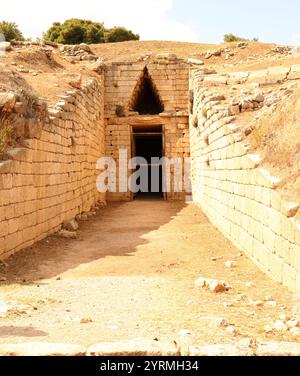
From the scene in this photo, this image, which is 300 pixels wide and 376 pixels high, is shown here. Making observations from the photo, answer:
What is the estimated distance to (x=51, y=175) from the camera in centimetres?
993

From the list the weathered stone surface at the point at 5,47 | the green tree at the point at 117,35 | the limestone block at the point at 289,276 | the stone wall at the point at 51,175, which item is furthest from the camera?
the green tree at the point at 117,35

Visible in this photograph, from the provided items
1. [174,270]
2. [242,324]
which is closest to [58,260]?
[174,270]

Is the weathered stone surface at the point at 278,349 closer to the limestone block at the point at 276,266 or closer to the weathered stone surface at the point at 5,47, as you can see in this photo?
the limestone block at the point at 276,266

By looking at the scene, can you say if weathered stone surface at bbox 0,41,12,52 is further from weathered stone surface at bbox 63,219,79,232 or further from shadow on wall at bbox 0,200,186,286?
weathered stone surface at bbox 63,219,79,232

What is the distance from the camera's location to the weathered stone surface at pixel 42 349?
353 cm

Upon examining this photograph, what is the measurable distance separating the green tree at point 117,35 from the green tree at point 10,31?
23.8 feet

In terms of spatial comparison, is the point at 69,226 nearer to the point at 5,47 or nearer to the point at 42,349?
the point at 42,349

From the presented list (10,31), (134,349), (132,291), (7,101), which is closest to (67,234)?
(7,101)

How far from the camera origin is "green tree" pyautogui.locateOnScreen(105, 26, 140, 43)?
33.8 metres

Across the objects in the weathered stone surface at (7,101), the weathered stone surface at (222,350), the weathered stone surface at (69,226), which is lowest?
the weathered stone surface at (222,350)

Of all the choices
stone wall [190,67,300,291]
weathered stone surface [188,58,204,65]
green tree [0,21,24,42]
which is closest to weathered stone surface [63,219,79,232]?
stone wall [190,67,300,291]

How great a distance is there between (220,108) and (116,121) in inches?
308

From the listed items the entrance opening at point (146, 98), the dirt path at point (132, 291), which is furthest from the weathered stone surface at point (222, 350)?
the entrance opening at point (146, 98)
